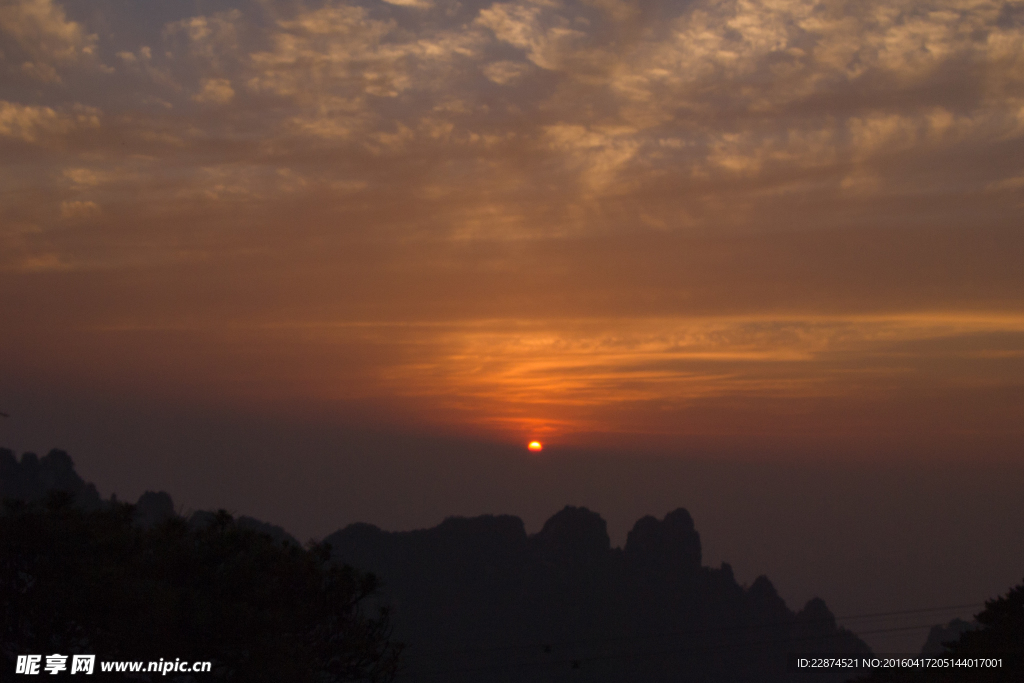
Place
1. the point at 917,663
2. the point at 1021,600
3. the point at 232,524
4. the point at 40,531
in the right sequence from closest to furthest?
the point at 40,531
the point at 232,524
the point at 917,663
the point at 1021,600

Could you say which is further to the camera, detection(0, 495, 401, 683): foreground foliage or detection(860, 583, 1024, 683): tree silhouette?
detection(860, 583, 1024, 683): tree silhouette

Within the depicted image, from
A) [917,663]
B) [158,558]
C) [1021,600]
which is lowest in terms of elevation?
[917,663]

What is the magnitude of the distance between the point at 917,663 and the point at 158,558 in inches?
1941

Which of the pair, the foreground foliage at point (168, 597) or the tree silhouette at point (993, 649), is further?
the tree silhouette at point (993, 649)

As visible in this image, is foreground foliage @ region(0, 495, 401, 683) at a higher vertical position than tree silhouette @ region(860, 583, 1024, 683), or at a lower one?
higher

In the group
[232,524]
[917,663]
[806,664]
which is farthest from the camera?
[917,663]

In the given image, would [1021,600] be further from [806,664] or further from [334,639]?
[334,639]

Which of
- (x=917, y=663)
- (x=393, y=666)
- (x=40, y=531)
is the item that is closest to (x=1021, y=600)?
(x=917, y=663)

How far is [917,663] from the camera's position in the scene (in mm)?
56531

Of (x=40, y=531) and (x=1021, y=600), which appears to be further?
(x=1021, y=600)

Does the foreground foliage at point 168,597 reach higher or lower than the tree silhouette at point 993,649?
higher

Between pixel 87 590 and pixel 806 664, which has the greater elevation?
pixel 87 590

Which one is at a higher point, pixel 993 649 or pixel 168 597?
pixel 168 597

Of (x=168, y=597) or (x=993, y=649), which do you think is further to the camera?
(x=993, y=649)
